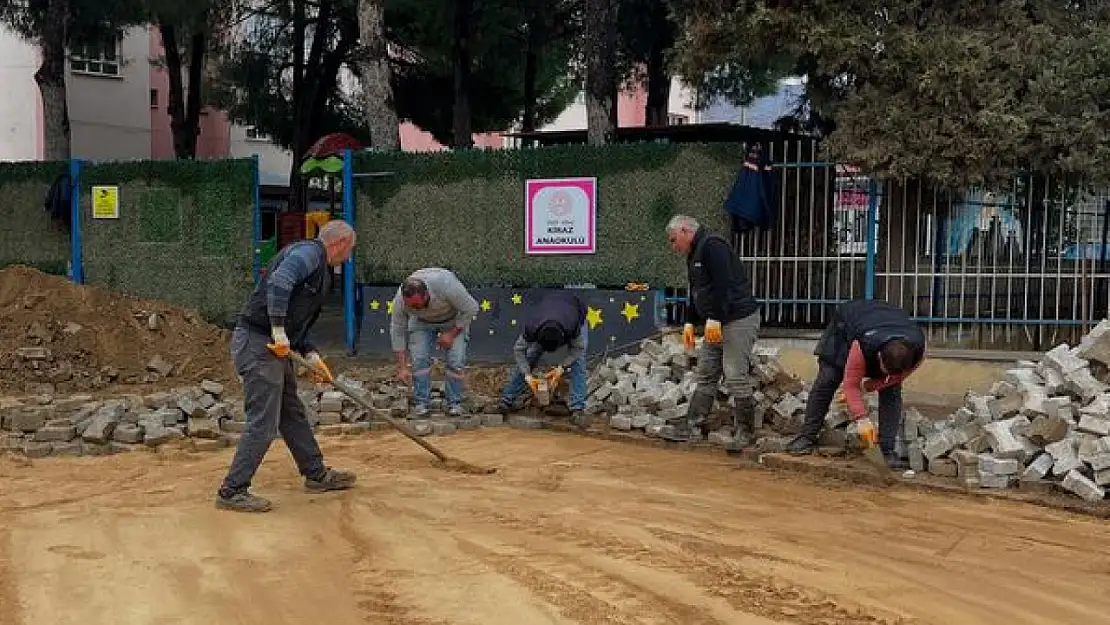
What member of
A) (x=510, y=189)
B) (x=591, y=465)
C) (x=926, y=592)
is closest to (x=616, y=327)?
(x=510, y=189)

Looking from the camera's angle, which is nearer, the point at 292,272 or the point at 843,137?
the point at 292,272

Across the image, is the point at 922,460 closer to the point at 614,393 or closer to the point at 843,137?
the point at 614,393

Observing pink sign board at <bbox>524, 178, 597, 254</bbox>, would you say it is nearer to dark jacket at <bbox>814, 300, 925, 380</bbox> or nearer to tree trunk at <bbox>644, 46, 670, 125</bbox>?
dark jacket at <bbox>814, 300, 925, 380</bbox>

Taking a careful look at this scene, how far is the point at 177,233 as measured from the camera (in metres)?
13.7

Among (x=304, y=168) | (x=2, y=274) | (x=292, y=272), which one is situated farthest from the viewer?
(x=304, y=168)

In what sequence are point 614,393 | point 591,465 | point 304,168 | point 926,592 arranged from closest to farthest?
point 926,592 → point 591,465 → point 614,393 → point 304,168

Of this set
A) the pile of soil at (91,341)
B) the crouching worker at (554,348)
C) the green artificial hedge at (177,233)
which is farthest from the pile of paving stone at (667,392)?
the green artificial hedge at (177,233)

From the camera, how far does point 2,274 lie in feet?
41.0

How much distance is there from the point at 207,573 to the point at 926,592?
10.6 ft

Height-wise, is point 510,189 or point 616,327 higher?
point 510,189

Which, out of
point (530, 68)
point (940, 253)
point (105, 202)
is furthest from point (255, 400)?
point (530, 68)

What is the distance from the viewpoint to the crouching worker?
9.20 metres

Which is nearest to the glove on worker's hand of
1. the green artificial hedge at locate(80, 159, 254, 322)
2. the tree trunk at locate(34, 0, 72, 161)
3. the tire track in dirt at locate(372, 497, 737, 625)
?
the tire track in dirt at locate(372, 497, 737, 625)

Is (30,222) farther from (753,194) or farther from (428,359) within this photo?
(753,194)
